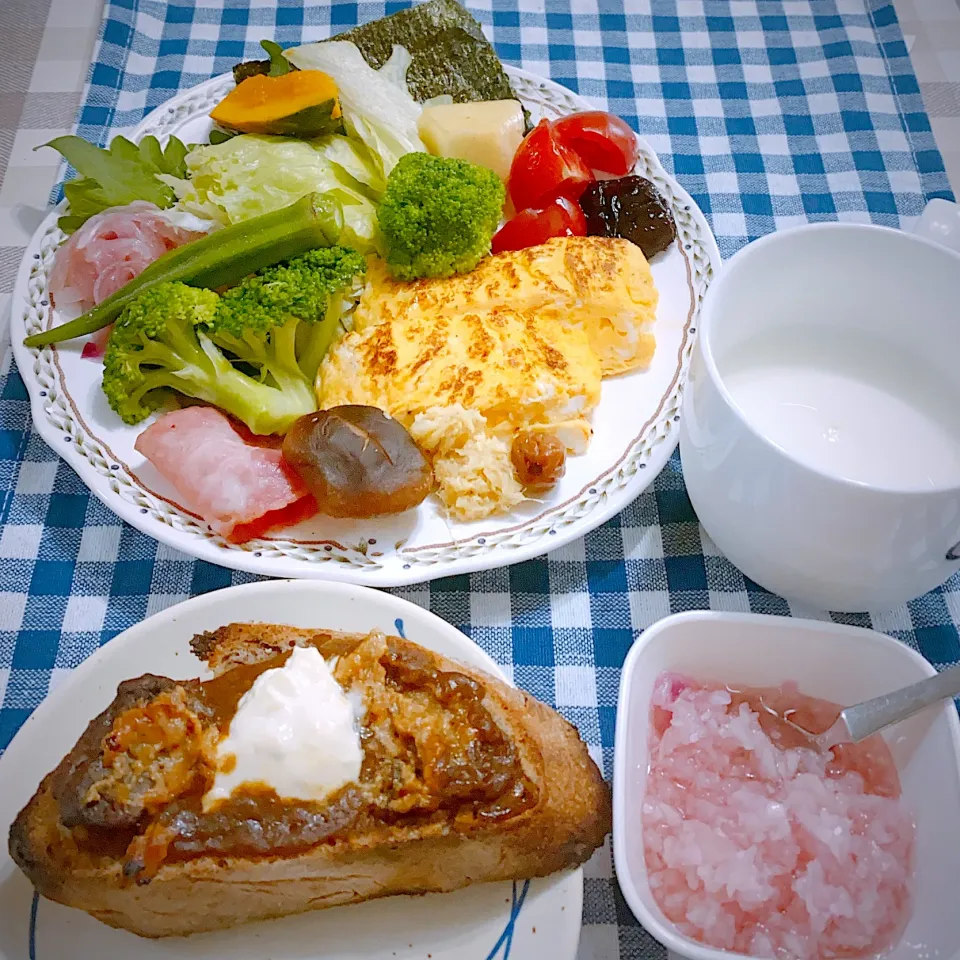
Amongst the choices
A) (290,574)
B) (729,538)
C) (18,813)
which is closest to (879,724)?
(729,538)

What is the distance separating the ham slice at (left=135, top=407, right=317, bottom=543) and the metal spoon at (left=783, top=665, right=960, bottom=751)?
1210 mm

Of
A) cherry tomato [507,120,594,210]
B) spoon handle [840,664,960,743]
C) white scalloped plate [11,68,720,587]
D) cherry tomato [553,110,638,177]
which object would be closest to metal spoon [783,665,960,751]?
spoon handle [840,664,960,743]

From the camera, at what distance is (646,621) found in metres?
2.07

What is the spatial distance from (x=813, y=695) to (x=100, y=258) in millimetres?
2056

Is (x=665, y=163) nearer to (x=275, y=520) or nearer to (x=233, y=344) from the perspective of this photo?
(x=233, y=344)

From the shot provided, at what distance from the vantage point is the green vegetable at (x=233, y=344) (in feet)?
7.25

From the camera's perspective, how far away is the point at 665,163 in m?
2.97

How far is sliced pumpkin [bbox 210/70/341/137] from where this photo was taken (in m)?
2.65

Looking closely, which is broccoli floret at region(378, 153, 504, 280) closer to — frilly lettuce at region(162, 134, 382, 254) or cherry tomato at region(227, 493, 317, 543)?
frilly lettuce at region(162, 134, 382, 254)

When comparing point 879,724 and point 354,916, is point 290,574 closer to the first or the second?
point 354,916

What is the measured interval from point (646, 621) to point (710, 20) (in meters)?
2.53

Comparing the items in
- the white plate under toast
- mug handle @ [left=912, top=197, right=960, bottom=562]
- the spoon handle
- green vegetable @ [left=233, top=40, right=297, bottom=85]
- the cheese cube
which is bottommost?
the white plate under toast

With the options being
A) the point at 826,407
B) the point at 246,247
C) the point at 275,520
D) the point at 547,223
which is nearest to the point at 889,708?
the point at 826,407

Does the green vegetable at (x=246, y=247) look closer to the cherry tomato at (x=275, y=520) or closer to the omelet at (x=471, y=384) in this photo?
the omelet at (x=471, y=384)
